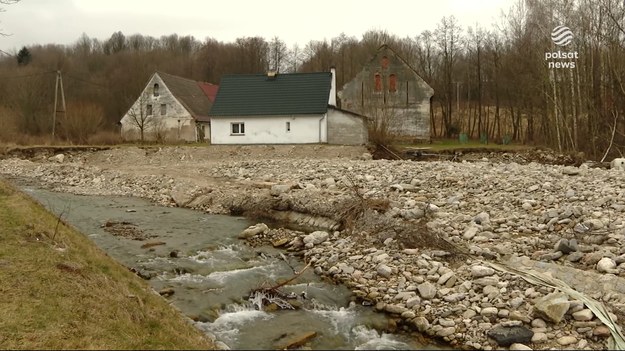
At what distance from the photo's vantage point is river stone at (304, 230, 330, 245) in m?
11.4

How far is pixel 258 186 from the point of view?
18000mm

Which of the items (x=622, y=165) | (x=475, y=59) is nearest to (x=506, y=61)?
(x=475, y=59)

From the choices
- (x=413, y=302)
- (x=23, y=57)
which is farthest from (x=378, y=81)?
(x=23, y=57)

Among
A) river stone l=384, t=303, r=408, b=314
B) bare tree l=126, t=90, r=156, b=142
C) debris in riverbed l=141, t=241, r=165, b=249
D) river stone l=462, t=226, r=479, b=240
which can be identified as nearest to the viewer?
river stone l=384, t=303, r=408, b=314

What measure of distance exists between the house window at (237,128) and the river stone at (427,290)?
78.4 feet

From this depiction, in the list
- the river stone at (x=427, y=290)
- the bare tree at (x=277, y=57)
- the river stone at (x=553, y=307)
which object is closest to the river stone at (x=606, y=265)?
the river stone at (x=553, y=307)

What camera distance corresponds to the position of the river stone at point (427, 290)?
7.69m

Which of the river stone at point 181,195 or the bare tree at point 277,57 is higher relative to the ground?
the bare tree at point 277,57

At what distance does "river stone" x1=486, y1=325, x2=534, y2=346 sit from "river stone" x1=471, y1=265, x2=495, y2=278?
159cm

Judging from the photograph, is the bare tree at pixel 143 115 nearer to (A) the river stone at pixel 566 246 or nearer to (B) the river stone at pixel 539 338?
(A) the river stone at pixel 566 246

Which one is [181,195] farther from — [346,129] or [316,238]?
[346,129]

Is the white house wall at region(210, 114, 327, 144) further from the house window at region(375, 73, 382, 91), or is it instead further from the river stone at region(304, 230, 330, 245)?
the river stone at region(304, 230, 330, 245)

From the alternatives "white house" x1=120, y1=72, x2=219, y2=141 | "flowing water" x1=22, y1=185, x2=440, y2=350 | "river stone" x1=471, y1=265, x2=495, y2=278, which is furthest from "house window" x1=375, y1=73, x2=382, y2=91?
"river stone" x1=471, y1=265, x2=495, y2=278

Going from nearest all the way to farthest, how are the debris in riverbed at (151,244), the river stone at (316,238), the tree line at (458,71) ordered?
1. the debris in riverbed at (151,244)
2. the river stone at (316,238)
3. the tree line at (458,71)
